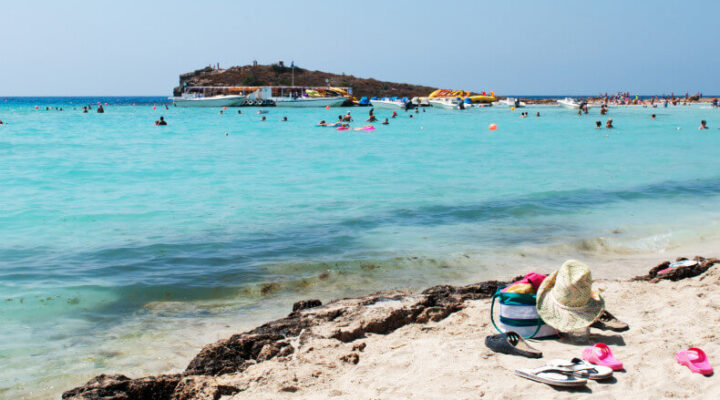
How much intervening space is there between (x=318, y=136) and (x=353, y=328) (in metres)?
27.7

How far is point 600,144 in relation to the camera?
28.1 meters

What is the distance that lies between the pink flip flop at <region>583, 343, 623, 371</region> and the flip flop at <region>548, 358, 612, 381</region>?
9 centimetres

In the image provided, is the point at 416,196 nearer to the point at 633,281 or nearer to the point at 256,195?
the point at 256,195

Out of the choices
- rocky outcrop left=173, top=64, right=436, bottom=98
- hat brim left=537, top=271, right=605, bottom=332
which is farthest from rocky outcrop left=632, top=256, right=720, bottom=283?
rocky outcrop left=173, top=64, right=436, bottom=98

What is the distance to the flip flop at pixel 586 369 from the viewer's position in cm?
374

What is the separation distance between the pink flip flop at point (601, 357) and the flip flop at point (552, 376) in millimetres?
295

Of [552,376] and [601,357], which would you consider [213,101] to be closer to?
[601,357]

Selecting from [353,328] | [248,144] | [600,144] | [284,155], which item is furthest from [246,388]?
[600,144]

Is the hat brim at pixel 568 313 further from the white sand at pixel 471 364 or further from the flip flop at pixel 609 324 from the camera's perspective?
the flip flop at pixel 609 324

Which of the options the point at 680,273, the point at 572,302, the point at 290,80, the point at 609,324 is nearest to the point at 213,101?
the point at 290,80

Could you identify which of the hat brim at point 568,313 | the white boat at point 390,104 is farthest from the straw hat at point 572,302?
the white boat at point 390,104

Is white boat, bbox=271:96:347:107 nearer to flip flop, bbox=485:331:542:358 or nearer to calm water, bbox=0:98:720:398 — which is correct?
calm water, bbox=0:98:720:398

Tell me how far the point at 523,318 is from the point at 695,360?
1167 mm

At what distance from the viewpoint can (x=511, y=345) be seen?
14.0 ft
